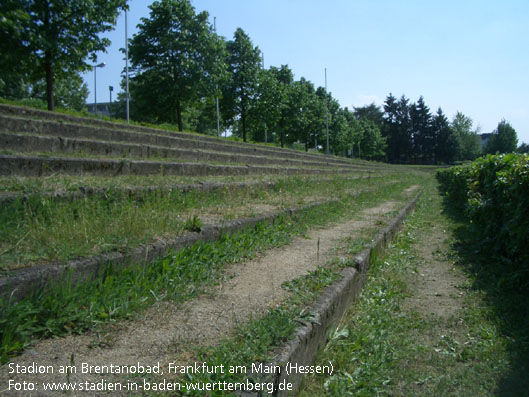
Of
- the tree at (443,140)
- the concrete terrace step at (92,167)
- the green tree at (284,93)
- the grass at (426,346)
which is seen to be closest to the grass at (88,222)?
the concrete terrace step at (92,167)

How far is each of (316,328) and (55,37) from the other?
1348 centimetres

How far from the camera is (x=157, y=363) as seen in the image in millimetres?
1772

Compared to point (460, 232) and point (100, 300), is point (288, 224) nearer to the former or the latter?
point (100, 300)

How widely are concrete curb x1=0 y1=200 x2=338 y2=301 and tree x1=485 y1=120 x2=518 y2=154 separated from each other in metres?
50.0

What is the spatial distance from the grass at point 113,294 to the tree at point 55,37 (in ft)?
36.6

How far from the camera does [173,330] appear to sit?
6.90 feet

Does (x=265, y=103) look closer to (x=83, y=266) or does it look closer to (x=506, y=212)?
(x=506, y=212)

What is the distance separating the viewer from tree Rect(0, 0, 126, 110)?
11.3 meters

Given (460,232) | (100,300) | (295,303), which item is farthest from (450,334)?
(460,232)

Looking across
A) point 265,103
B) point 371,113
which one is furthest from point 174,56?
point 371,113

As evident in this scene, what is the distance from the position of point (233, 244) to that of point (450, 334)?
6.83ft

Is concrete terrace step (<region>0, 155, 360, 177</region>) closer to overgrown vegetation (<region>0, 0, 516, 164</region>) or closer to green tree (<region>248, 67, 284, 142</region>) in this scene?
overgrown vegetation (<region>0, 0, 516, 164</region>)

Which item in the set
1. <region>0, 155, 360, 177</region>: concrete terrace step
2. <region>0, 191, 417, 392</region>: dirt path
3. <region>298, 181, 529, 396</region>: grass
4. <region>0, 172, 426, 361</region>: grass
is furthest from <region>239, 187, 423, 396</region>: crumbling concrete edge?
<region>0, 155, 360, 177</region>: concrete terrace step

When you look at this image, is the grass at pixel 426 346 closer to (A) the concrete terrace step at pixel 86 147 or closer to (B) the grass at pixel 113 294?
(B) the grass at pixel 113 294
